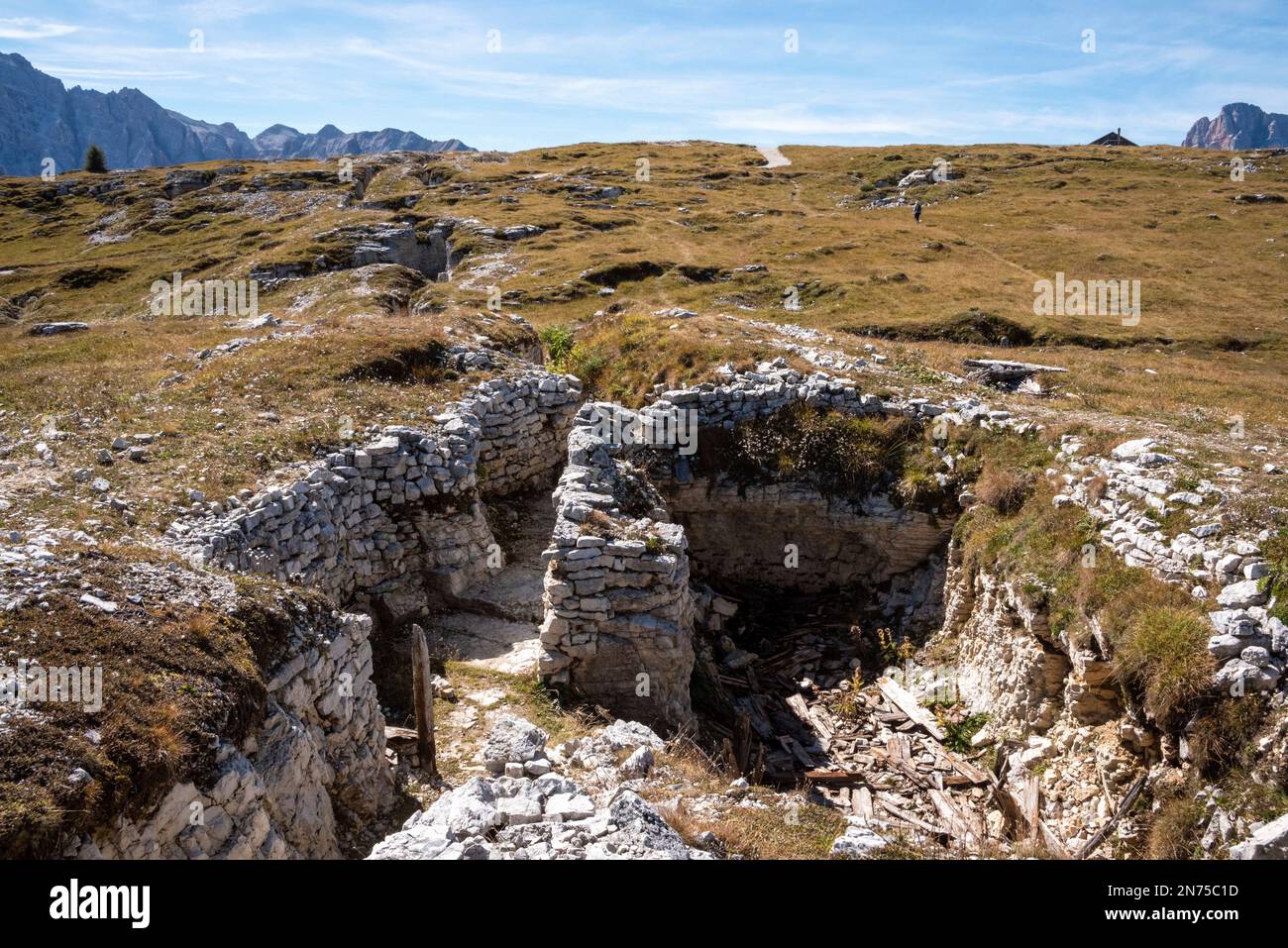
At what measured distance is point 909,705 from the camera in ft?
55.1

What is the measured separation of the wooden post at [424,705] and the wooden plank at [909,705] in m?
10.1

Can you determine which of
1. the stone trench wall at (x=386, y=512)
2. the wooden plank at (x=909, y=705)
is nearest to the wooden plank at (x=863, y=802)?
the wooden plank at (x=909, y=705)

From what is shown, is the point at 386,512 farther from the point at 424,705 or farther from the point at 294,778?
the point at 294,778

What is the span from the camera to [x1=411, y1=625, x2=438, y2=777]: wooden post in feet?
40.4

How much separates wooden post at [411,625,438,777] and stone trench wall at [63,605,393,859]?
632mm

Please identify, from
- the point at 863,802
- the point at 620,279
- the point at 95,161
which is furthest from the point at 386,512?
the point at 95,161

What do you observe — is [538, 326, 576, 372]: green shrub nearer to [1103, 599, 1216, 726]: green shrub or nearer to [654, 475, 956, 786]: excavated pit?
[654, 475, 956, 786]: excavated pit

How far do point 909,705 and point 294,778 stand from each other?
41.6ft

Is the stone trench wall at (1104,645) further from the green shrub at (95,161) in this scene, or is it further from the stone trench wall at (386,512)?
the green shrub at (95,161)

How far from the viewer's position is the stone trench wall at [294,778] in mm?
7465

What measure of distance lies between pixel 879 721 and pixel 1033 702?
3418 mm

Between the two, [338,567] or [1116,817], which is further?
[338,567]

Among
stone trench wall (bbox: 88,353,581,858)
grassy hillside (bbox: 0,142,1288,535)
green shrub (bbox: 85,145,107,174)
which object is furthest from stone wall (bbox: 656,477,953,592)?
green shrub (bbox: 85,145,107,174)

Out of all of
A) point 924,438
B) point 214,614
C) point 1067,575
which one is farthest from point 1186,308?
point 214,614
